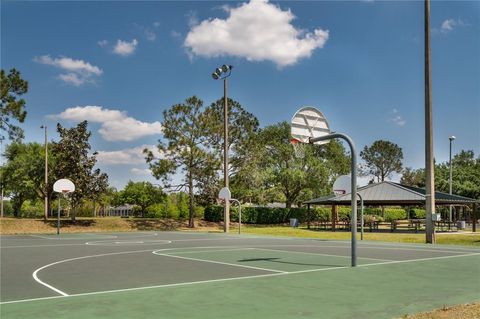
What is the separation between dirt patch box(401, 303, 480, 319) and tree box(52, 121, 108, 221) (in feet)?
120

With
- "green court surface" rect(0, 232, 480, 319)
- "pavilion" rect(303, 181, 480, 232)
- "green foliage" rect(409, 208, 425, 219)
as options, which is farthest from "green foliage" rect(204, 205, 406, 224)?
"green court surface" rect(0, 232, 480, 319)

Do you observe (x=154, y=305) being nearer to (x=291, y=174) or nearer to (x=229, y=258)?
(x=229, y=258)

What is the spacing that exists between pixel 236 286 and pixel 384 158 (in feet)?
297

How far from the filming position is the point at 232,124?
48188mm

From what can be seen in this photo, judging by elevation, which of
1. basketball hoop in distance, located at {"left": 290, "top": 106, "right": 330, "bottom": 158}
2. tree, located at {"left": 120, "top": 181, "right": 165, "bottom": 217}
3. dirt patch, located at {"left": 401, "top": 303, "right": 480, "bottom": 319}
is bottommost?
dirt patch, located at {"left": 401, "top": 303, "right": 480, "bottom": 319}

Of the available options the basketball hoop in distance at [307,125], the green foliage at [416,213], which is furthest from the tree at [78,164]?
the green foliage at [416,213]

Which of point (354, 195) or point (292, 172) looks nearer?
point (354, 195)

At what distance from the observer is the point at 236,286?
921 cm

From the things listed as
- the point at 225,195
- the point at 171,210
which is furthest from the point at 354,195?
the point at 171,210

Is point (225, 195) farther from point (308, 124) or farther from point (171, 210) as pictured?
point (171, 210)

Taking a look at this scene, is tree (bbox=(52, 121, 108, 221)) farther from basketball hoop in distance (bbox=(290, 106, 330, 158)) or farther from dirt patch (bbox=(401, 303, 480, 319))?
dirt patch (bbox=(401, 303, 480, 319))

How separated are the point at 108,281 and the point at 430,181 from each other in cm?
1719

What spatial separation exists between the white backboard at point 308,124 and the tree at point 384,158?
84.9 meters

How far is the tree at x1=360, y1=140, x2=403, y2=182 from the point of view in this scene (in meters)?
95.0
